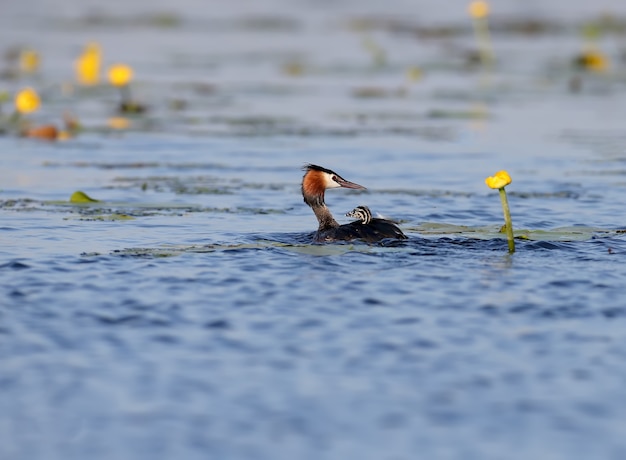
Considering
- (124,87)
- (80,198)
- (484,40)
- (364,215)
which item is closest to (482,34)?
(484,40)

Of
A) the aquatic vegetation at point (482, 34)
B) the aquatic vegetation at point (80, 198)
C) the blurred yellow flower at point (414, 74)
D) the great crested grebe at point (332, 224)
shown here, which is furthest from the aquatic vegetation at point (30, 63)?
the great crested grebe at point (332, 224)

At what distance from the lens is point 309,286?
30.2ft

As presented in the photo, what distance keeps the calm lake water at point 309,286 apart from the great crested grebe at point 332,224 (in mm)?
247

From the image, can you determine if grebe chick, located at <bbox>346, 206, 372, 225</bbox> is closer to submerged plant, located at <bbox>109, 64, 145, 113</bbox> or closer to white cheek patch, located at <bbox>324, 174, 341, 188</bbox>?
white cheek patch, located at <bbox>324, 174, 341, 188</bbox>

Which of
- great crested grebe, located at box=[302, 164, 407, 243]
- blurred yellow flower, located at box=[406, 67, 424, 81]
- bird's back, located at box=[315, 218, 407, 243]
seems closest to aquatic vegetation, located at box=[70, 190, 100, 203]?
great crested grebe, located at box=[302, 164, 407, 243]

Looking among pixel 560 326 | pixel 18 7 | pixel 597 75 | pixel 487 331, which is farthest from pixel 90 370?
pixel 18 7

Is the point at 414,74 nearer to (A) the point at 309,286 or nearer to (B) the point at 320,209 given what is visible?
(B) the point at 320,209

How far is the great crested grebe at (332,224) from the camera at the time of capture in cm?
1082

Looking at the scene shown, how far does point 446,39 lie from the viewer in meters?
31.6

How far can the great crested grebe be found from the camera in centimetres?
1082

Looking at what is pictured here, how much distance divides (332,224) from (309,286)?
2.53 meters

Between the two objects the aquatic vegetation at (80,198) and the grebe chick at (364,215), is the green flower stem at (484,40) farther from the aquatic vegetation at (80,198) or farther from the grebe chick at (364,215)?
the grebe chick at (364,215)

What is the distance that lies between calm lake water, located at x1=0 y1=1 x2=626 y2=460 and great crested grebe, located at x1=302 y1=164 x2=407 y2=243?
247 millimetres

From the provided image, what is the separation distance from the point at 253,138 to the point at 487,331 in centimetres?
1088
